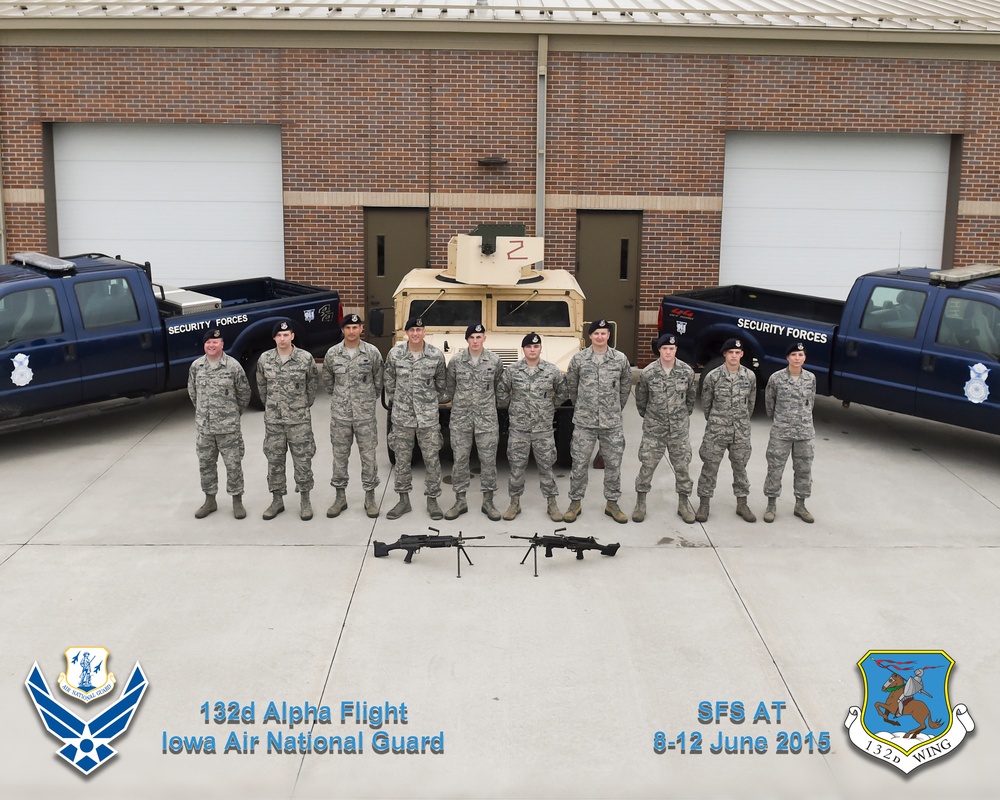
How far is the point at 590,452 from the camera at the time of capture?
359 inches

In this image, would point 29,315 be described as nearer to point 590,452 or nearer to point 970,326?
point 590,452

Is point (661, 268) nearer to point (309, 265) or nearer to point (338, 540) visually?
point (309, 265)

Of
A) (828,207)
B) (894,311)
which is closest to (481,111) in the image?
(828,207)

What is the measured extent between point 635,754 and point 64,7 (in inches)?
547

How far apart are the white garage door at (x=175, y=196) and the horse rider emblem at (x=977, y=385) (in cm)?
935

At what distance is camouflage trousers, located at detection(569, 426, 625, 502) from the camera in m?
9.05

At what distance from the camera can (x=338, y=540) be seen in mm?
8695

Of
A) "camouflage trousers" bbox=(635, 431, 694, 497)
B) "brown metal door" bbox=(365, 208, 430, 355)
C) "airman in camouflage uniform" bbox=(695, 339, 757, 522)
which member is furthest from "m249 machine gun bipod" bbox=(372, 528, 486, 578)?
"brown metal door" bbox=(365, 208, 430, 355)

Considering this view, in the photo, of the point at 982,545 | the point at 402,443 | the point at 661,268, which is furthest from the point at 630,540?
the point at 661,268

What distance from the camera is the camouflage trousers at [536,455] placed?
Result: 902 centimetres

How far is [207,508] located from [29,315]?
3.15 m

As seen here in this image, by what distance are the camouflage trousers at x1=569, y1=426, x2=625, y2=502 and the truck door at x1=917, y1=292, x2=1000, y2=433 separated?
11.8 ft

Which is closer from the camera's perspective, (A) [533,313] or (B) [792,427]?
(B) [792,427]

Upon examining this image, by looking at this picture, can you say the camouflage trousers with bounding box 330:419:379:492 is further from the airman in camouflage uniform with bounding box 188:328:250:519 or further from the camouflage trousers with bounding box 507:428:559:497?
the camouflage trousers with bounding box 507:428:559:497
